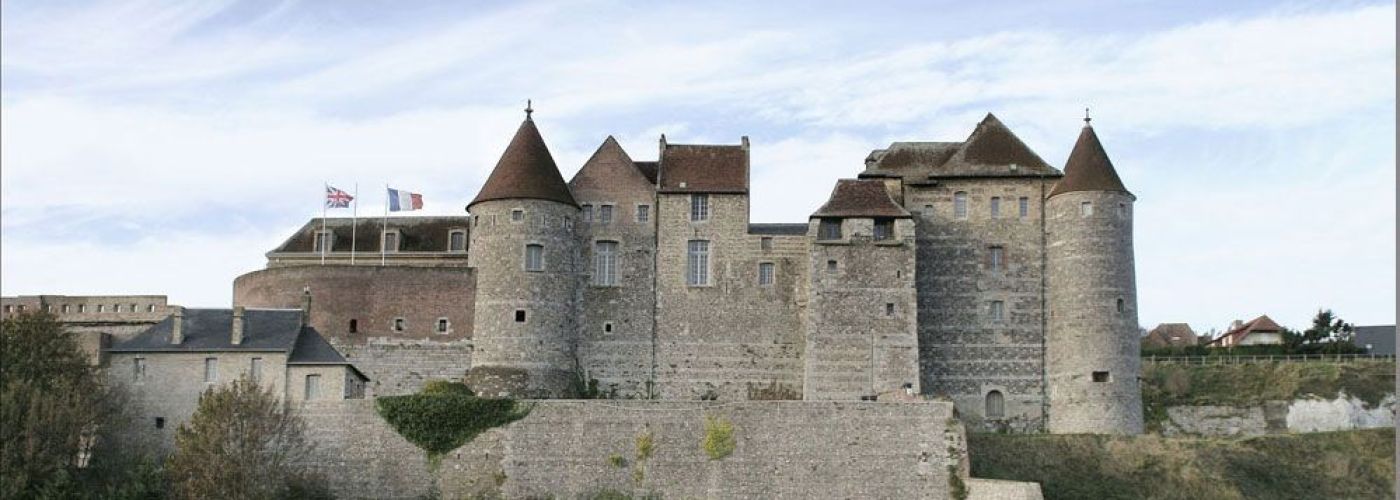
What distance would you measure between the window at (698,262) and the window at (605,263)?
2.54 m

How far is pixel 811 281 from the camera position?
62000mm

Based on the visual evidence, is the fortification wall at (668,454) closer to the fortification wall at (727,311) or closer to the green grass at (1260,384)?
the fortification wall at (727,311)

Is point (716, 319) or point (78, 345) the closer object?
point (78, 345)

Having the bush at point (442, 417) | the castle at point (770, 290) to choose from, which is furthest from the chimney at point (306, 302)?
the bush at point (442, 417)

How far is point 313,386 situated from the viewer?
184 ft

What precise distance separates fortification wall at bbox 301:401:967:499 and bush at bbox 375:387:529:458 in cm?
24

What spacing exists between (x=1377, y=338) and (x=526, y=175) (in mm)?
38983

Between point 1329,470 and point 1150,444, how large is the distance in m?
5.56

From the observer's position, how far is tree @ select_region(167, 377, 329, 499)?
5141cm

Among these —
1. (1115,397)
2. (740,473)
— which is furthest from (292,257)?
(1115,397)

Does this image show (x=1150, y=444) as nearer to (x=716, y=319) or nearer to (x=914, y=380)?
(x=914, y=380)

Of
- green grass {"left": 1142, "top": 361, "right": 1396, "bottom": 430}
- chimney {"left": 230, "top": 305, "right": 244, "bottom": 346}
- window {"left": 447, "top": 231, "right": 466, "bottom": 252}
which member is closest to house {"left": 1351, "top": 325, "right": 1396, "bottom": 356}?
green grass {"left": 1142, "top": 361, "right": 1396, "bottom": 430}

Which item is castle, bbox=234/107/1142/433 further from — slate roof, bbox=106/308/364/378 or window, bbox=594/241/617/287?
slate roof, bbox=106/308/364/378

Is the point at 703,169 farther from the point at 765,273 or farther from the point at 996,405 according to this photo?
the point at 996,405
